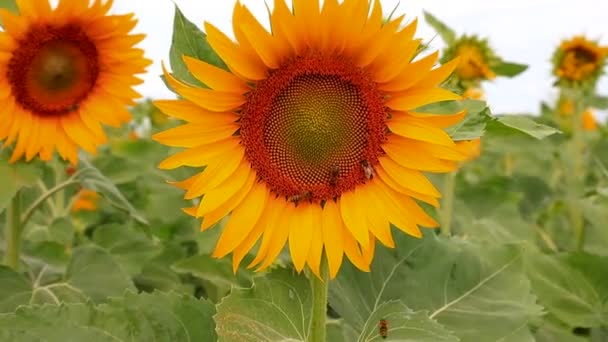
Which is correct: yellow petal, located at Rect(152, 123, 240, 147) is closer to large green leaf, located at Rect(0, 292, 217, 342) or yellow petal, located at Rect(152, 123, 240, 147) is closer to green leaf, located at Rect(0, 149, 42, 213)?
large green leaf, located at Rect(0, 292, 217, 342)

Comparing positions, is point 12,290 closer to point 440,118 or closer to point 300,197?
point 300,197

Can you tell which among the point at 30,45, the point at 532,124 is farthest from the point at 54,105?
the point at 532,124

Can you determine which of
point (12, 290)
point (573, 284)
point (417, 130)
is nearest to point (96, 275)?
point (12, 290)

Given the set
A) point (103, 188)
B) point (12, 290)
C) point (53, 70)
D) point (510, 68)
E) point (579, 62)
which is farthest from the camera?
point (579, 62)

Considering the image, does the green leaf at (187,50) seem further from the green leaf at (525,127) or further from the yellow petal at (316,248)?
the green leaf at (525,127)

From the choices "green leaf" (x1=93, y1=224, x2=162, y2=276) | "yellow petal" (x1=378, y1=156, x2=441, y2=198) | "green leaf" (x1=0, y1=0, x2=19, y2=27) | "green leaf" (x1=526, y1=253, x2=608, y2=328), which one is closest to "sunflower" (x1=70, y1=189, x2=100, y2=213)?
"green leaf" (x1=93, y1=224, x2=162, y2=276)

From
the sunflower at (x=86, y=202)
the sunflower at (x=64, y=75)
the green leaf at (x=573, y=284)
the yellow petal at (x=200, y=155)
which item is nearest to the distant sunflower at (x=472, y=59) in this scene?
the green leaf at (x=573, y=284)
